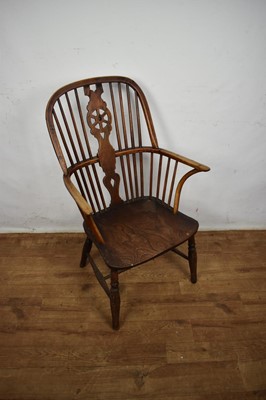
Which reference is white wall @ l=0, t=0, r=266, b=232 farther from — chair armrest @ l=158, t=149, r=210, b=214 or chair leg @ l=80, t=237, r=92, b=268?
chair leg @ l=80, t=237, r=92, b=268

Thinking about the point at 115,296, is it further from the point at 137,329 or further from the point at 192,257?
the point at 192,257

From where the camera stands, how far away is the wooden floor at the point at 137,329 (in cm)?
121

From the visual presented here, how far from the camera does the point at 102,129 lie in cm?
139

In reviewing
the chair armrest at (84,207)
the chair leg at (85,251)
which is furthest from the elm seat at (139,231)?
the chair leg at (85,251)

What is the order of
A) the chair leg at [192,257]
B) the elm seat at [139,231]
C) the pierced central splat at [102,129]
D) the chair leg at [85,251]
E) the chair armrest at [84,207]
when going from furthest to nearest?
the chair leg at [85,251]
the chair leg at [192,257]
the pierced central splat at [102,129]
the elm seat at [139,231]
the chair armrest at [84,207]

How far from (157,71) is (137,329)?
1.41 metres

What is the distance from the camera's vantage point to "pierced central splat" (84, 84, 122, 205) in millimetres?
1337

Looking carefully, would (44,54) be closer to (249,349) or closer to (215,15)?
(215,15)

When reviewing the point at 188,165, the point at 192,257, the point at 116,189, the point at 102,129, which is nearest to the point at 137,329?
the point at 192,257

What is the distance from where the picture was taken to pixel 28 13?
1290mm

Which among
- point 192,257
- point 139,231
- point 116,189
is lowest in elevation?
point 192,257

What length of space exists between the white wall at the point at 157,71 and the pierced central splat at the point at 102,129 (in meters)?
0.19

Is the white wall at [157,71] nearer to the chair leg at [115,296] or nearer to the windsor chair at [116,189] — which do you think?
the windsor chair at [116,189]

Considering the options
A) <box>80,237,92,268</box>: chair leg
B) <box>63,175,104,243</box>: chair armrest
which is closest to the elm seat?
<box>63,175,104,243</box>: chair armrest
